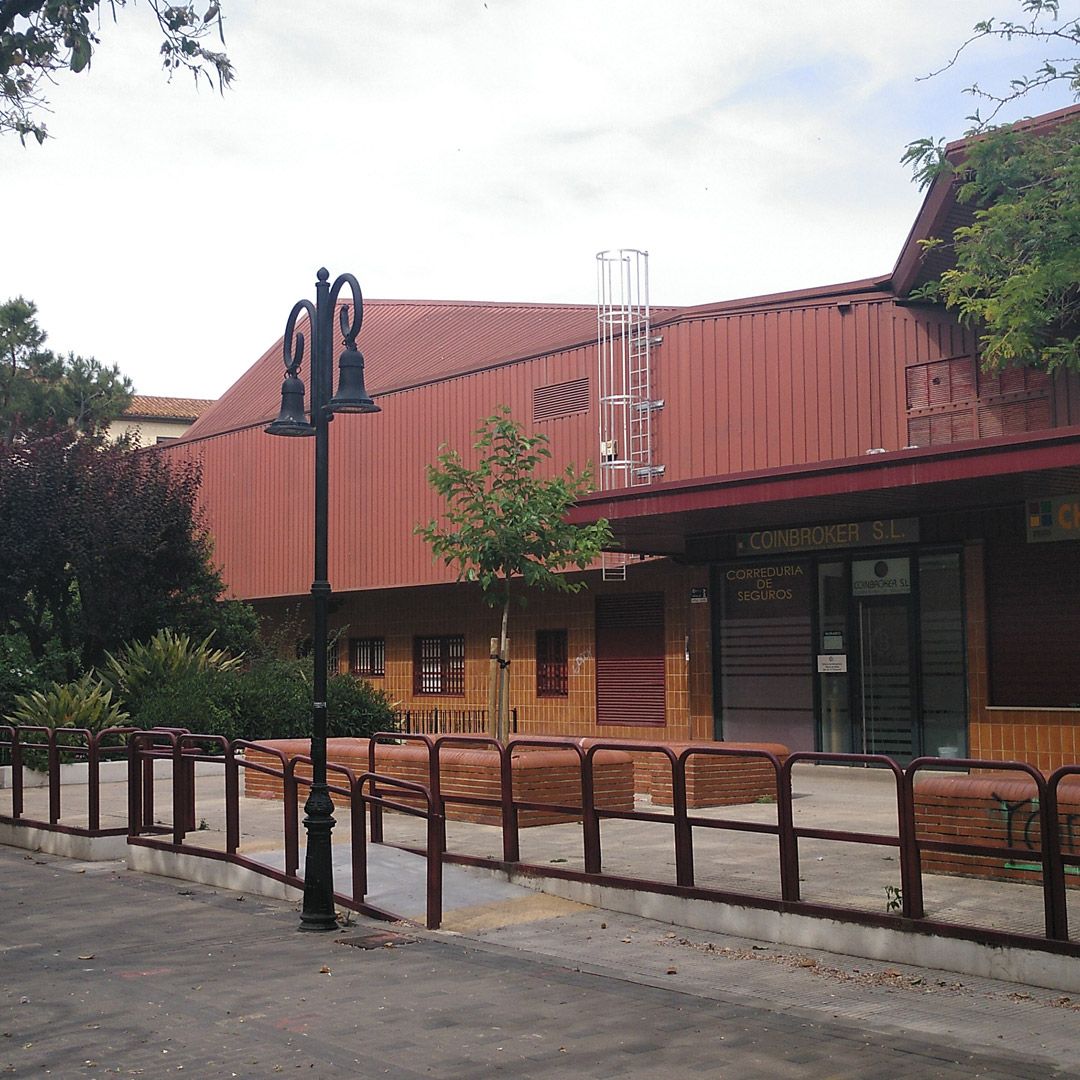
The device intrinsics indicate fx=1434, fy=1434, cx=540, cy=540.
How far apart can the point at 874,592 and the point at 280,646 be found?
617 inches

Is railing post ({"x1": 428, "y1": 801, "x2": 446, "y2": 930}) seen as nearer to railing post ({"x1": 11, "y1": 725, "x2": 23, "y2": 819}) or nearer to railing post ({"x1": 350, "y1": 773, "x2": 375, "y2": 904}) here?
railing post ({"x1": 350, "y1": 773, "x2": 375, "y2": 904})

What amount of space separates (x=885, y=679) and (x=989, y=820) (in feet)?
32.4

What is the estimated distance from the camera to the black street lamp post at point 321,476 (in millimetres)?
10086

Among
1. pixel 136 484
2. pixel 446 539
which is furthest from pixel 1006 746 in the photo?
pixel 136 484

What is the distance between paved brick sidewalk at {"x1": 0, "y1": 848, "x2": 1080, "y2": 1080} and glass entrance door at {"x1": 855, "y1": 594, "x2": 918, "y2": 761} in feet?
32.8

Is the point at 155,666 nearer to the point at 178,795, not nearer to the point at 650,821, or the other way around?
the point at 178,795

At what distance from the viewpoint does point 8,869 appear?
1338 cm

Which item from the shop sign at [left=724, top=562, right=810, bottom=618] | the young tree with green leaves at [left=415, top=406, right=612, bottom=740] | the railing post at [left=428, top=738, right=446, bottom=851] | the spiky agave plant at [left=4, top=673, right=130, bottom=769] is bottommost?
the railing post at [left=428, top=738, right=446, bottom=851]

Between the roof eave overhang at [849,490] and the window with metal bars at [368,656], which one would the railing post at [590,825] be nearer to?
the roof eave overhang at [849,490]

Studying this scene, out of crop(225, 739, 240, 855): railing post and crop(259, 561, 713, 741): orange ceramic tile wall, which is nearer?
crop(225, 739, 240, 855): railing post

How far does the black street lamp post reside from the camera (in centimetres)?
1009

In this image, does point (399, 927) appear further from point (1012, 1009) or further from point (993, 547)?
point (993, 547)

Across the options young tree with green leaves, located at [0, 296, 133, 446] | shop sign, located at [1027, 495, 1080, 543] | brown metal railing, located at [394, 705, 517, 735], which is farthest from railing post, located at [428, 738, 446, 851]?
young tree with green leaves, located at [0, 296, 133, 446]

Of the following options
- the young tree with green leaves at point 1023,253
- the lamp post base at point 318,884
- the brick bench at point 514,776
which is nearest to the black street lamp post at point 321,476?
the lamp post base at point 318,884
